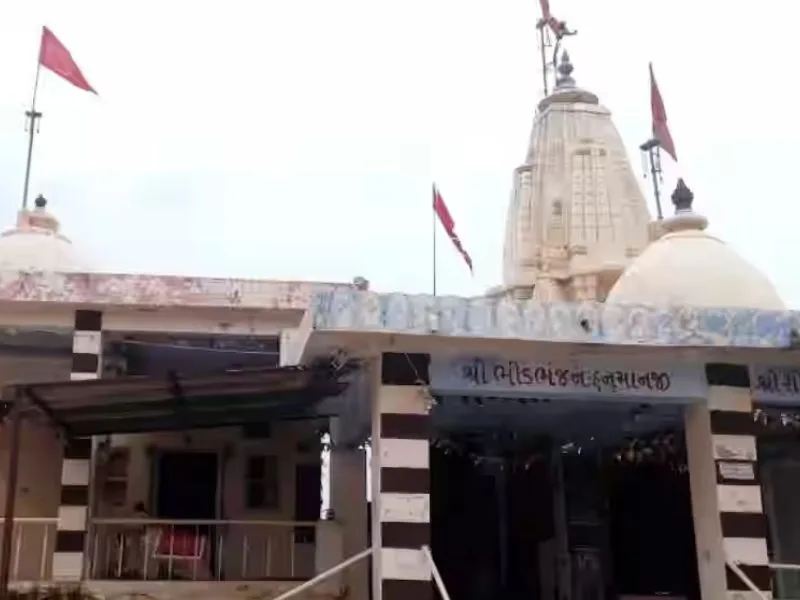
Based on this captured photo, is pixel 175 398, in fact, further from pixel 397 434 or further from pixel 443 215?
pixel 443 215

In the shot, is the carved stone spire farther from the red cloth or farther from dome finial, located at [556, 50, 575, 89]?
dome finial, located at [556, 50, 575, 89]

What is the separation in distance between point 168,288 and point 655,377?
6922mm

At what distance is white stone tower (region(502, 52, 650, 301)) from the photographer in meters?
25.3

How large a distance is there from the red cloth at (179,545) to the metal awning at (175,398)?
5.44 ft

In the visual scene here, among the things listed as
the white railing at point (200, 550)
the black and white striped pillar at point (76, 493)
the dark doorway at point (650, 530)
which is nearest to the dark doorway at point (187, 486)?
the white railing at point (200, 550)

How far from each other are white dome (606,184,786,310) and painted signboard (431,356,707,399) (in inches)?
54.8

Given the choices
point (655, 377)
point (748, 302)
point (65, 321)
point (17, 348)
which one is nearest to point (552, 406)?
→ point (655, 377)

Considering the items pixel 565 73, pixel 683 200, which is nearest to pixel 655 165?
pixel 565 73

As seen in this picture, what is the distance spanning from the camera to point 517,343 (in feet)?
35.2

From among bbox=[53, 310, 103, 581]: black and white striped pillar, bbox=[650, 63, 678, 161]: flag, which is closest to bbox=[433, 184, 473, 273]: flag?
bbox=[650, 63, 678, 161]: flag

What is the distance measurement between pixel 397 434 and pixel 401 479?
0.45 metres

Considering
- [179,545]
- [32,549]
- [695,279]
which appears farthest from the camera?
[32,549]

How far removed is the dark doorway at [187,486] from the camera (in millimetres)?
15625

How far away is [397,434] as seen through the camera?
1050 centimetres
